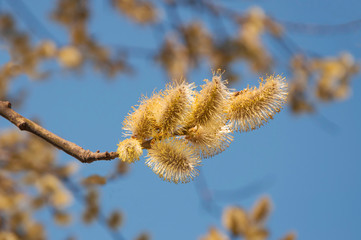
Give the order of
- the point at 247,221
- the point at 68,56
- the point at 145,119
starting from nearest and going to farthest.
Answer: the point at 145,119 < the point at 247,221 < the point at 68,56

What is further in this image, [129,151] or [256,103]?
[256,103]

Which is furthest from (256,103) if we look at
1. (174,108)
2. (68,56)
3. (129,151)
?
(68,56)

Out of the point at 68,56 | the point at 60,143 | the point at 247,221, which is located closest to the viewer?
the point at 60,143

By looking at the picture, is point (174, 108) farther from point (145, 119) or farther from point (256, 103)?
point (256, 103)

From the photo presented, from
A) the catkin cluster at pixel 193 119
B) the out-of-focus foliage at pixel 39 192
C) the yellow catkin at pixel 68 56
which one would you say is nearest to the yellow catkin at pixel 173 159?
the catkin cluster at pixel 193 119

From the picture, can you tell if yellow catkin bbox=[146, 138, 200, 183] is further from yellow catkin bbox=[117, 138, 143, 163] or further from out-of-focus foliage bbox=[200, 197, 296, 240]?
Answer: out-of-focus foliage bbox=[200, 197, 296, 240]

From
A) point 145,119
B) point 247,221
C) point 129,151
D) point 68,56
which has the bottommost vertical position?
point 129,151

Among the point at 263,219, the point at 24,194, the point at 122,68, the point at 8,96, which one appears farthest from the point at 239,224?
the point at 122,68

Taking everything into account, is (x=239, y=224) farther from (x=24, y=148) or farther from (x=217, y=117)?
(x=24, y=148)
